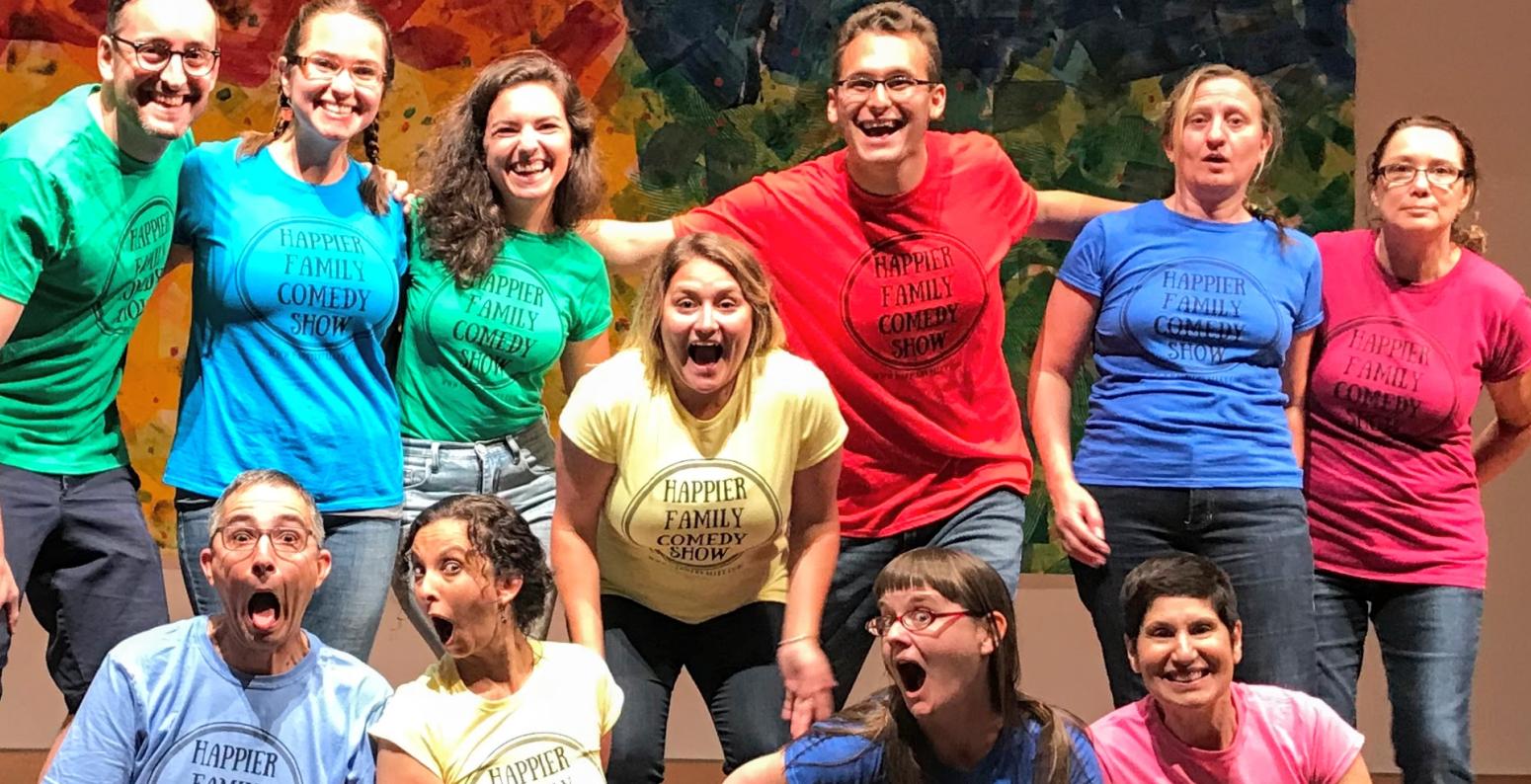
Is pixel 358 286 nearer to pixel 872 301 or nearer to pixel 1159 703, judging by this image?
pixel 872 301

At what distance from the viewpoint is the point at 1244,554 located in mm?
2992

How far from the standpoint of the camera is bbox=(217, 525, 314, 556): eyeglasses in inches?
101

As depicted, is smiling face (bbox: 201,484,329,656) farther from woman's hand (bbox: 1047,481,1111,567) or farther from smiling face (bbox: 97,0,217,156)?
woman's hand (bbox: 1047,481,1111,567)

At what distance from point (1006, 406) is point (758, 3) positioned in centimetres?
195

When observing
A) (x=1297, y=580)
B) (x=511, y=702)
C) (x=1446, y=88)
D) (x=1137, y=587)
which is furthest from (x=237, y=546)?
(x=1446, y=88)

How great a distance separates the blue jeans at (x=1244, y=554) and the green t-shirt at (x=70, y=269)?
1.66 metres

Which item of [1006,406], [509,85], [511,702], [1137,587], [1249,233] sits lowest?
[511,702]

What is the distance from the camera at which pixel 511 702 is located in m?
2.60

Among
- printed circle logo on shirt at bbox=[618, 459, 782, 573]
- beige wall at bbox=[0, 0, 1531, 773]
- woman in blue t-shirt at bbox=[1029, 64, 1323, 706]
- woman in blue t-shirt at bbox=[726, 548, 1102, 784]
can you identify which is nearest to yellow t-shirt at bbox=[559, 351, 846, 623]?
printed circle logo on shirt at bbox=[618, 459, 782, 573]

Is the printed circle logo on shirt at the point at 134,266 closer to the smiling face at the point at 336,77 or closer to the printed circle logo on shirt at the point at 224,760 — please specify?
the smiling face at the point at 336,77

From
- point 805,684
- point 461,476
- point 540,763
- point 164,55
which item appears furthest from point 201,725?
point 164,55

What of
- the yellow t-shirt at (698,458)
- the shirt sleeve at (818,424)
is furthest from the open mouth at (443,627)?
the shirt sleeve at (818,424)

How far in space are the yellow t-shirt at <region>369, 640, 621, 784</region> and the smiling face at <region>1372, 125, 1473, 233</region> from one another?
1643 mm

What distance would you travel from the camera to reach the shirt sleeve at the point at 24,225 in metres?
2.58
